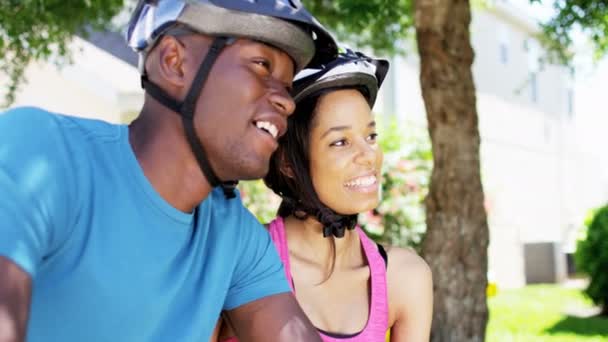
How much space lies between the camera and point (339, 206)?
2.88m

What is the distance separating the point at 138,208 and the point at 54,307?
0.28 meters

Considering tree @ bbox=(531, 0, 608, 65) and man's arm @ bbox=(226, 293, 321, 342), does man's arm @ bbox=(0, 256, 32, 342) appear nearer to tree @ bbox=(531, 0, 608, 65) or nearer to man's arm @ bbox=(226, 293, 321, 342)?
man's arm @ bbox=(226, 293, 321, 342)

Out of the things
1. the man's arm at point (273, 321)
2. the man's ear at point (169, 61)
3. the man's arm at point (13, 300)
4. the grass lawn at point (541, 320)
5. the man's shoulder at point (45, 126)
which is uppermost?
the man's ear at point (169, 61)

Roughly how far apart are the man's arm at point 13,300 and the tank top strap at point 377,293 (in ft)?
4.71

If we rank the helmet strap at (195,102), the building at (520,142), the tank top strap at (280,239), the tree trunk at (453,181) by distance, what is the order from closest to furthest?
the helmet strap at (195,102) < the tank top strap at (280,239) < the tree trunk at (453,181) < the building at (520,142)

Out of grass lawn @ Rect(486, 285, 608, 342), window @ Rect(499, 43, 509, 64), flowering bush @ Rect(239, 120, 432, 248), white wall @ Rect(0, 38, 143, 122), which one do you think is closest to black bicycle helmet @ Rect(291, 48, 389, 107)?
flowering bush @ Rect(239, 120, 432, 248)

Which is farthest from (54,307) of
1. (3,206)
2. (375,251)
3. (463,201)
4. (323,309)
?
(463,201)

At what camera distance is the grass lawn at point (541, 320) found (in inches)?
360

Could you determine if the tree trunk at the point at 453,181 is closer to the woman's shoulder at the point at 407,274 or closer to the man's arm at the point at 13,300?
the woman's shoulder at the point at 407,274

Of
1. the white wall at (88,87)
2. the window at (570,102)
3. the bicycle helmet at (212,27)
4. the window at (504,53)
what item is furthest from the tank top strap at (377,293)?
the window at (570,102)

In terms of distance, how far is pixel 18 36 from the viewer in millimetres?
5641

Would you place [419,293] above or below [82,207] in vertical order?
below

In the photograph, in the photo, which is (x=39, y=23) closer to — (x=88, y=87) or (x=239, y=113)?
(x=88, y=87)

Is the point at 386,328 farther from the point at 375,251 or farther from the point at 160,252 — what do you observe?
the point at 160,252
